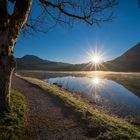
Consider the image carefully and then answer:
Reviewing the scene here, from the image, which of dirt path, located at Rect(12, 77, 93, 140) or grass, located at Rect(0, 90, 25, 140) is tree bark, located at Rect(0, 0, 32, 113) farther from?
dirt path, located at Rect(12, 77, 93, 140)

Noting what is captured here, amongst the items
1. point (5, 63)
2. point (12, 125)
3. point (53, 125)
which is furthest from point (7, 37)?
point (53, 125)

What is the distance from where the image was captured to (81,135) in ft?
36.6

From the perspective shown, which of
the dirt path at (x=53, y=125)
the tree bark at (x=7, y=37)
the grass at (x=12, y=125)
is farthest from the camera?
the tree bark at (x=7, y=37)

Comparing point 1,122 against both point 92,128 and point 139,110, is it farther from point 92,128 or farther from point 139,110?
point 139,110

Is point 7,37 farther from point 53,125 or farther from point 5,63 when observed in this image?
point 53,125

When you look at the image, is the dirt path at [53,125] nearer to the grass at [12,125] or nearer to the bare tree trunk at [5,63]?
the grass at [12,125]

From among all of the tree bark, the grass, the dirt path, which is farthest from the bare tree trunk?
the dirt path

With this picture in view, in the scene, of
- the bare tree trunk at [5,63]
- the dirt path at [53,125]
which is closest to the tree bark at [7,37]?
the bare tree trunk at [5,63]

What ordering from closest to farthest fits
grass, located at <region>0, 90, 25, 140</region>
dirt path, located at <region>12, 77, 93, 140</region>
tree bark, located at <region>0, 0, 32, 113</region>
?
1. grass, located at <region>0, 90, 25, 140</region>
2. dirt path, located at <region>12, 77, 93, 140</region>
3. tree bark, located at <region>0, 0, 32, 113</region>

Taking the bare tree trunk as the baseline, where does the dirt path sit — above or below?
below

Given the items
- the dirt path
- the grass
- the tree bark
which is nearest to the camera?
the grass

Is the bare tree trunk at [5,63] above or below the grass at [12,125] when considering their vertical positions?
above

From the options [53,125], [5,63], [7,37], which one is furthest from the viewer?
[53,125]

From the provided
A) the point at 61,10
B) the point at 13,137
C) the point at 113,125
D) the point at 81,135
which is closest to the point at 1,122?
the point at 13,137
